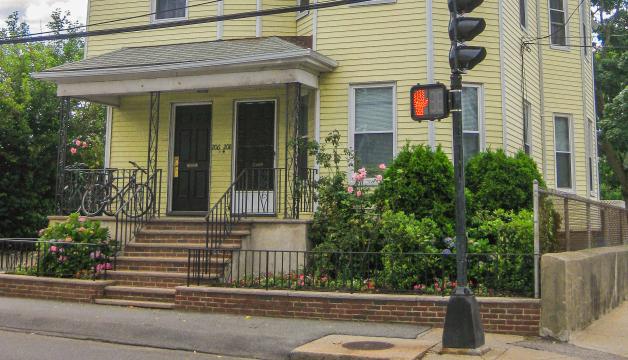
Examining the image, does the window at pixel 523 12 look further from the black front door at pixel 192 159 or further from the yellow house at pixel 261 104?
the black front door at pixel 192 159

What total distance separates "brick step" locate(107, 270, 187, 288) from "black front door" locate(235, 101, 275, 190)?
3.54 metres

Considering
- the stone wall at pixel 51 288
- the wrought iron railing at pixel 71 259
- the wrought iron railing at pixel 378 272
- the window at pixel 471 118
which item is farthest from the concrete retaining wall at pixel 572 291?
the wrought iron railing at pixel 71 259

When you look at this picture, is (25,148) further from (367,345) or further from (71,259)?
(367,345)

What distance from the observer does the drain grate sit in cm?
692

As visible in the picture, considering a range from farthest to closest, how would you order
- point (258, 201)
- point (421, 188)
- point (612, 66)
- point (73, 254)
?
point (612, 66)
point (258, 201)
point (73, 254)
point (421, 188)

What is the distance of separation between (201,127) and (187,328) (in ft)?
21.7

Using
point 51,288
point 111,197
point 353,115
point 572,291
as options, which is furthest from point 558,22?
point 51,288

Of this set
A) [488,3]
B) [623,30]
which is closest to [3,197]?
[488,3]

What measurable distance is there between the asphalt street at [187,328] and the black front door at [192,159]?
14.6ft

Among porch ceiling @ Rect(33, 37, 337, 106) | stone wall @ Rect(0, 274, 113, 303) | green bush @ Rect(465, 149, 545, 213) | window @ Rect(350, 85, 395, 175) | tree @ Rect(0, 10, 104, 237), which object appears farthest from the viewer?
tree @ Rect(0, 10, 104, 237)

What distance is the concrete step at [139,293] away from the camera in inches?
381

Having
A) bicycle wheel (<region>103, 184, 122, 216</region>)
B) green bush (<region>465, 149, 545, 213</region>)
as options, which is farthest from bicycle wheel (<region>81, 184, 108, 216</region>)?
green bush (<region>465, 149, 545, 213</region>)

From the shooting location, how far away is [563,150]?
15.6m

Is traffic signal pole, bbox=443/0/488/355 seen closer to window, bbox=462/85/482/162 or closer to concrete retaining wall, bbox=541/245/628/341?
concrete retaining wall, bbox=541/245/628/341
